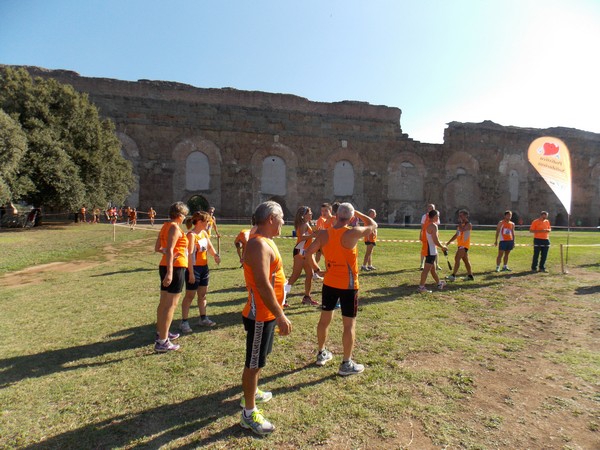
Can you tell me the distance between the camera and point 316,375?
3750 millimetres

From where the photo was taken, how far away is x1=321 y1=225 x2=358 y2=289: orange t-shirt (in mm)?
3746

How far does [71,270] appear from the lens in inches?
374

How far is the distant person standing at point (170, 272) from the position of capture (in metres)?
4.14

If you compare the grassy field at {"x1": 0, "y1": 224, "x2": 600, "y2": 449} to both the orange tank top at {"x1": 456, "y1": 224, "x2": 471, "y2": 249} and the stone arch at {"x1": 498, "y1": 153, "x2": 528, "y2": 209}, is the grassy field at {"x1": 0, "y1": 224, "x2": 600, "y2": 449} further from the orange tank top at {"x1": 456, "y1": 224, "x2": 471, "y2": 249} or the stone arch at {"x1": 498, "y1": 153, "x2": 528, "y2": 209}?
the stone arch at {"x1": 498, "y1": 153, "x2": 528, "y2": 209}

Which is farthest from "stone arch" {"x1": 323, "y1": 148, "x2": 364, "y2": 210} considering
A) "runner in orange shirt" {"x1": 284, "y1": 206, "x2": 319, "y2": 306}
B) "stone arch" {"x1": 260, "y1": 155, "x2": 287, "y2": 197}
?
"runner in orange shirt" {"x1": 284, "y1": 206, "x2": 319, "y2": 306}

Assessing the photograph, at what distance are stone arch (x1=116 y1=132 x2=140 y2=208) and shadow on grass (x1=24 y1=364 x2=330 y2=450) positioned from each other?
25.6m

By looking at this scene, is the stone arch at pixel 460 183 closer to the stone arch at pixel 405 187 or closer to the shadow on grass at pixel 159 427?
the stone arch at pixel 405 187

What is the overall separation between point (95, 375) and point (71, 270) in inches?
276

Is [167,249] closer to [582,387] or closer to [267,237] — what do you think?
[267,237]

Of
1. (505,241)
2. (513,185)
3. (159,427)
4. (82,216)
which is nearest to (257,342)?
Answer: (159,427)

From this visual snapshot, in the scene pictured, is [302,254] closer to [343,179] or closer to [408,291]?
[408,291]

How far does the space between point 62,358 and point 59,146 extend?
18.8 meters

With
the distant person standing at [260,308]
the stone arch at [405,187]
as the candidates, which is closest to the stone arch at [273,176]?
the stone arch at [405,187]

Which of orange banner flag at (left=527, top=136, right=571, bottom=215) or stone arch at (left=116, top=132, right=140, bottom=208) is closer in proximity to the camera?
orange banner flag at (left=527, top=136, right=571, bottom=215)
